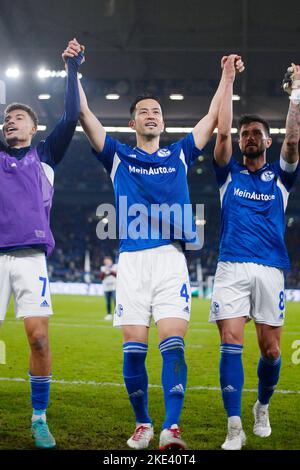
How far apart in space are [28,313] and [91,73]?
1620cm

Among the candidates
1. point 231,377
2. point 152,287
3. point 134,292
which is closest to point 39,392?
point 134,292

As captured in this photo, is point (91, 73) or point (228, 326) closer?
point (228, 326)

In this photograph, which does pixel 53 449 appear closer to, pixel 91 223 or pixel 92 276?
pixel 92 276

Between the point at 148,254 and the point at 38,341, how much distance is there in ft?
2.90

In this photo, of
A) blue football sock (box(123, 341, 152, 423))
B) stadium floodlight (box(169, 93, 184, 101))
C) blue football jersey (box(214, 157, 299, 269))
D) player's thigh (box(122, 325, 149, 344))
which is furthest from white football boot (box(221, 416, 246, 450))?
stadium floodlight (box(169, 93, 184, 101))

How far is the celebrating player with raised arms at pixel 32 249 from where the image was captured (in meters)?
3.86

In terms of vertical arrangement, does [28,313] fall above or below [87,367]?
above

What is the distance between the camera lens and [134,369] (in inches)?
148

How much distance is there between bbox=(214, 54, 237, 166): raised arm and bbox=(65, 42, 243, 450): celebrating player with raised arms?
0.06 metres

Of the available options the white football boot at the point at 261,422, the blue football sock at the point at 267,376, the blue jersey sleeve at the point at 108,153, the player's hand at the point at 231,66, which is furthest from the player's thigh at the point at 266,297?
the player's hand at the point at 231,66

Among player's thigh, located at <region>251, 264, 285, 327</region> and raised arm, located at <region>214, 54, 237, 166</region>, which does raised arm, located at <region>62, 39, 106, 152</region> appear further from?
player's thigh, located at <region>251, 264, 285, 327</region>

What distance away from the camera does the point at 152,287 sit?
376 cm

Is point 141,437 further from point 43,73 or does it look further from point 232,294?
point 43,73
